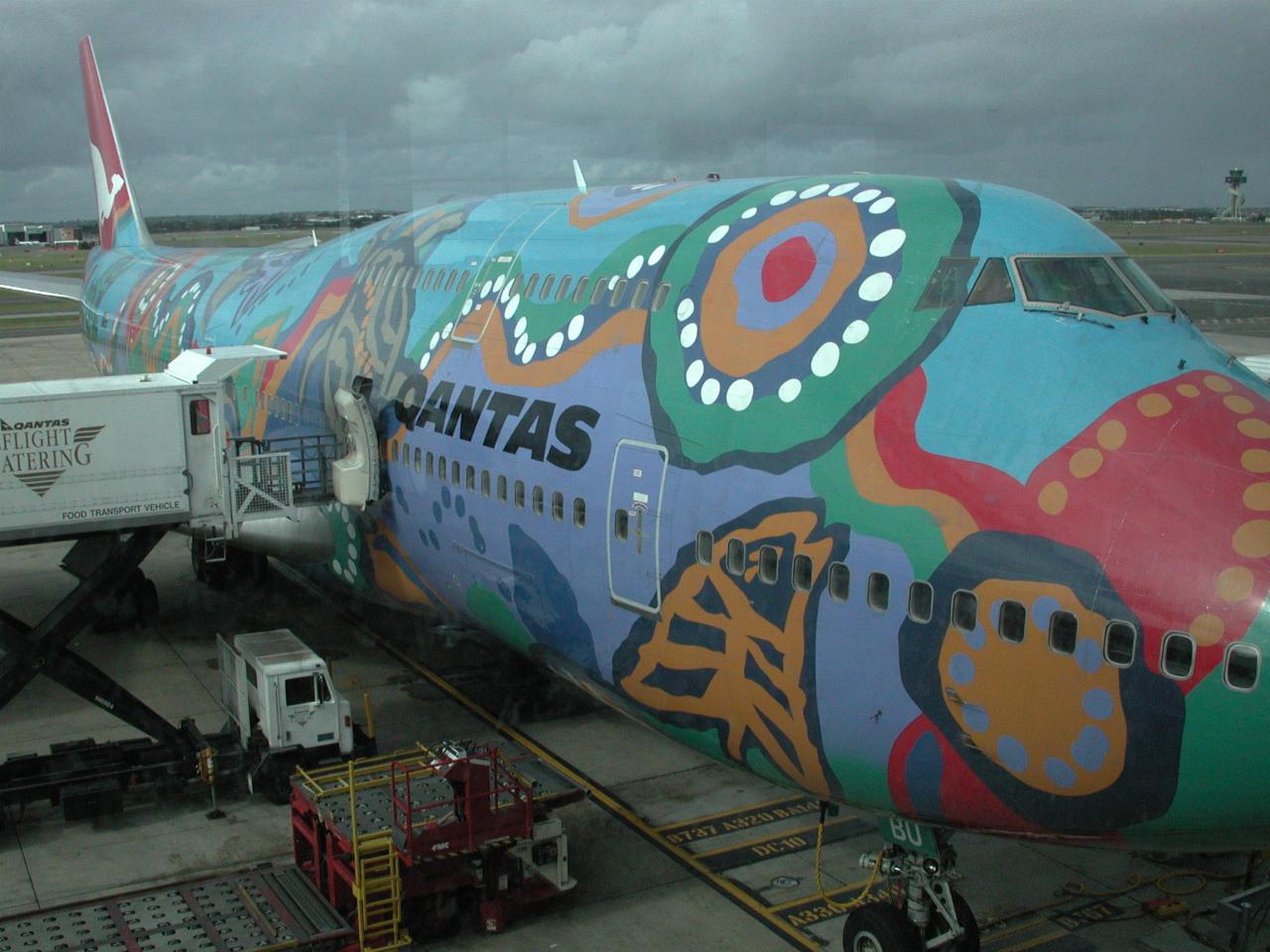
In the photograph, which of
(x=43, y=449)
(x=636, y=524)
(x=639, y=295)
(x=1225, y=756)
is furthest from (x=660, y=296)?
(x=43, y=449)

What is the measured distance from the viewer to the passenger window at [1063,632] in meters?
7.79

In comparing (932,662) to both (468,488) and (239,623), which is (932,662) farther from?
(239,623)

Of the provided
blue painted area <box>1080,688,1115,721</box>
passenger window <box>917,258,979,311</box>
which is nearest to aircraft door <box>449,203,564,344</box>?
passenger window <box>917,258,979,311</box>

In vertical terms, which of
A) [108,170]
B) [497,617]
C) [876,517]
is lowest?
[497,617]

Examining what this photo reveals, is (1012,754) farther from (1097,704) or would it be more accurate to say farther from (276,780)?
(276,780)

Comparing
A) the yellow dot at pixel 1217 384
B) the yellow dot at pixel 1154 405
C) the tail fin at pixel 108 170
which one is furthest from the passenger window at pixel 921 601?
the tail fin at pixel 108 170

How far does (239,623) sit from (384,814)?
31.1 ft

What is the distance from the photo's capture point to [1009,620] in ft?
26.4

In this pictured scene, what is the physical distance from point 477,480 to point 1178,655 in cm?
738

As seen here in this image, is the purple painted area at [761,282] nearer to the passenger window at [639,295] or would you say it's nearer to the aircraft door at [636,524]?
the passenger window at [639,295]

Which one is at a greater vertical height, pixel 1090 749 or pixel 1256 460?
pixel 1256 460

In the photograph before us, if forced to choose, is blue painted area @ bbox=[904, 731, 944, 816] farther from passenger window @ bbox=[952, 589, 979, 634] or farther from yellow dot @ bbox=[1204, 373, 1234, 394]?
yellow dot @ bbox=[1204, 373, 1234, 394]

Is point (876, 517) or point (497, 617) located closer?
point (876, 517)

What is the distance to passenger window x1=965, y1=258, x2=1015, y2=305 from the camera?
920 centimetres
